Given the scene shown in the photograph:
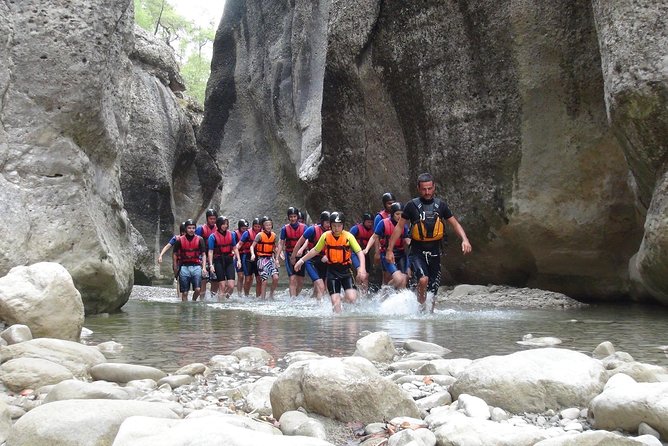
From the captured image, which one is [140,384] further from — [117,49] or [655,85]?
[117,49]

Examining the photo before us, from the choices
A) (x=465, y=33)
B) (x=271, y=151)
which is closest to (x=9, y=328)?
(x=465, y=33)

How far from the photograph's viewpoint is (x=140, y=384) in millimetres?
4746

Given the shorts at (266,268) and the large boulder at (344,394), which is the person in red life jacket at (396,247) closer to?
the shorts at (266,268)

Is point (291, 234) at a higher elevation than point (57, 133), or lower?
lower

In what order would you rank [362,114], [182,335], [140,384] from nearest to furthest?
[140,384] < [182,335] < [362,114]

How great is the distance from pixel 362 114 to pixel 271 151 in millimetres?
10676

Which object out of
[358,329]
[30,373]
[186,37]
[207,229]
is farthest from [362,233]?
[186,37]

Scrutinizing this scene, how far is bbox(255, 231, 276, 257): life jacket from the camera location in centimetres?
1592

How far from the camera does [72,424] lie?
10.3 feet

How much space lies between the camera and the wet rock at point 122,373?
4957 mm

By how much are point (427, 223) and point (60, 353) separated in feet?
18.3

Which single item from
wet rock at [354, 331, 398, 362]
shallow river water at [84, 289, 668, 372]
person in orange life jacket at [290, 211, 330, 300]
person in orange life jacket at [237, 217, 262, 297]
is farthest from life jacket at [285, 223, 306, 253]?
wet rock at [354, 331, 398, 362]

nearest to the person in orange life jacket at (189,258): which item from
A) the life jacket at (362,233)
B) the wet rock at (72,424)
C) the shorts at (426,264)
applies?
the life jacket at (362,233)

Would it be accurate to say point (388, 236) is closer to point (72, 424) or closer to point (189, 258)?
point (189, 258)
